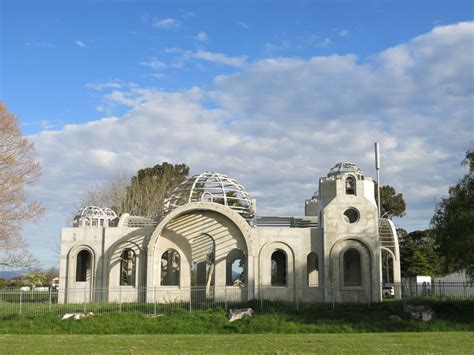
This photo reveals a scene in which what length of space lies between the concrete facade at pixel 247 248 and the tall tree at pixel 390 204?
30.5 meters

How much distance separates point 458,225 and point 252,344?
13531mm

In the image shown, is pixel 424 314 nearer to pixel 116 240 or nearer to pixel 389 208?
pixel 116 240

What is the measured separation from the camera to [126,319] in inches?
1057

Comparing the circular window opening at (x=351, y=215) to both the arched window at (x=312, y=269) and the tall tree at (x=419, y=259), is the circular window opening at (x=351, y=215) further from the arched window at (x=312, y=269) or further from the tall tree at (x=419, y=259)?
the tall tree at (x=419, y=259)

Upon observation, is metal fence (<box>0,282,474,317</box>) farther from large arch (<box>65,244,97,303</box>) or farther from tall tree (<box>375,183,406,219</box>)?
tall tree (<box>375,183,406,219</box>)

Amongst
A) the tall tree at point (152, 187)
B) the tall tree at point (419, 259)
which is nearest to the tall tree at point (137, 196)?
the tall tree at point (152, 187)

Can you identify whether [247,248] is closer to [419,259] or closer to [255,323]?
[255,323]

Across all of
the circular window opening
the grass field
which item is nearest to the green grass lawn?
the grass field

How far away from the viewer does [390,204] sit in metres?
69.0

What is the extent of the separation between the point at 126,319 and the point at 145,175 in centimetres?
4013

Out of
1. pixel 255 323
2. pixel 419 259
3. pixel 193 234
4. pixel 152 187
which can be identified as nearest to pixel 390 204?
pixel 419 259

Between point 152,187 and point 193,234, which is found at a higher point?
point 152,187

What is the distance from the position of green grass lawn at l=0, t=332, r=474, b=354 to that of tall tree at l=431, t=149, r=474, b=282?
598cm

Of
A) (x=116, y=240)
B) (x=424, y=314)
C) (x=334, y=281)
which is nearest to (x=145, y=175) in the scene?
(x=116, y=240)
